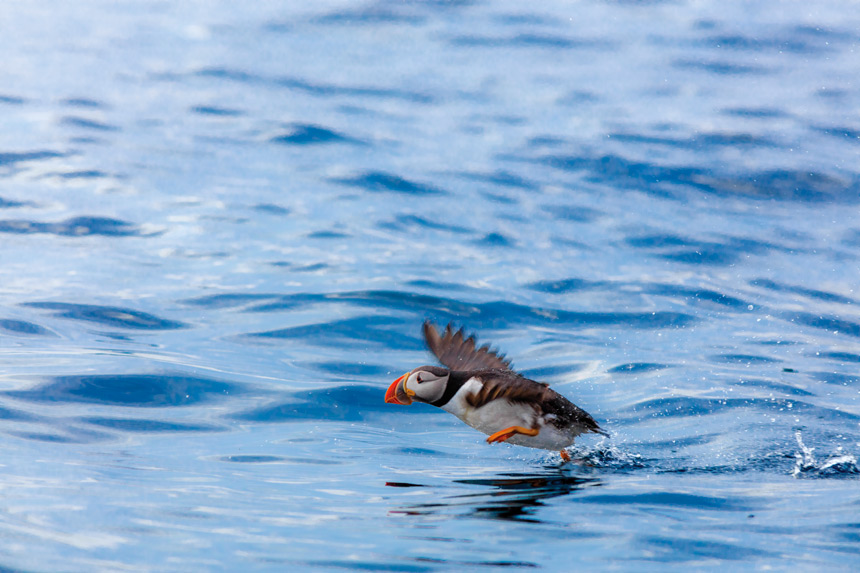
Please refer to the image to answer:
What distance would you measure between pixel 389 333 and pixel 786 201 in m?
6.88

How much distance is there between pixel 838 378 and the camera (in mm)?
8656

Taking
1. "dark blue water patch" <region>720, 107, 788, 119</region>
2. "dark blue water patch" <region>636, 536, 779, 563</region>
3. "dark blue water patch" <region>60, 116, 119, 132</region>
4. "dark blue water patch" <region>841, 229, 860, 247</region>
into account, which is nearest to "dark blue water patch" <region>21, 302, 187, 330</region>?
"dark blue water patch" <region>636, 536, 779, 563</region>

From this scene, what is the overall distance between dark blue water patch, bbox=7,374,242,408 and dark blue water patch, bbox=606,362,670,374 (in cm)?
331

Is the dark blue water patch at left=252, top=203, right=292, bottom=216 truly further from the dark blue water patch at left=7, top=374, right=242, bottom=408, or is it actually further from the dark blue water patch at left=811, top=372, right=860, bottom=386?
the dark blue water patch at left=811, top=372, right=860, bottom=386

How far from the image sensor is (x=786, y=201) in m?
13.4

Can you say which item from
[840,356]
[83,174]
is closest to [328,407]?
[840,356]

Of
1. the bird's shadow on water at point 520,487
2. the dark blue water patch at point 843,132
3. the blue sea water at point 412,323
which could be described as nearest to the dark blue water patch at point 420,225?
the blue sea water at point 412,323

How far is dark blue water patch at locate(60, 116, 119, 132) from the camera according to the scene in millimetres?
15609

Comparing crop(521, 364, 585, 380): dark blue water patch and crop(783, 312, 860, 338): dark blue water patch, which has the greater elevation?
crop(783, 312, 860, 338): dark blue water patch

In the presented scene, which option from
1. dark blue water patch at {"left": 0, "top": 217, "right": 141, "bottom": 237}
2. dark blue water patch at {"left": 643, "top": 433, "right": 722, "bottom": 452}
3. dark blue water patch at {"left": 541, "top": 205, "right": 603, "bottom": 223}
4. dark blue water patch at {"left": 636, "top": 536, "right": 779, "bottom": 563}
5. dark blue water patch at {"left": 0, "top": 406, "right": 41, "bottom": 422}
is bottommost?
dark blue water patch at {"left": 636, "top": 536, "right": 779, "bottom": 563}

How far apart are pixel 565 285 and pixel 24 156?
27.1 feet

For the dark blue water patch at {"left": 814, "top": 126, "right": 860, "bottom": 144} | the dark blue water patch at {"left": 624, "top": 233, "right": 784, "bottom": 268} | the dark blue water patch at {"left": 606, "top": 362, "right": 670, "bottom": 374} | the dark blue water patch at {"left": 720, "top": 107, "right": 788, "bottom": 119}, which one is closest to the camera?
the dark blue water patch at {"left": 606, "top": 362, "right": 670, "bottom": 374}

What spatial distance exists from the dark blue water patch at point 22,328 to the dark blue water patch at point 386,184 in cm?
530

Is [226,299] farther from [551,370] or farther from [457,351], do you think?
[457,351]
